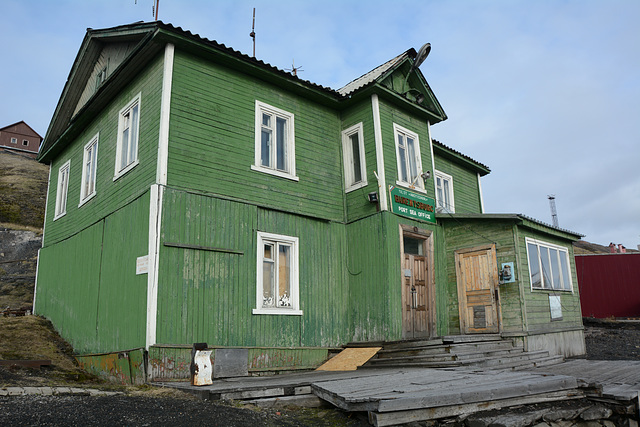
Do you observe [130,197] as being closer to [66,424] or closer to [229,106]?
[229,106]

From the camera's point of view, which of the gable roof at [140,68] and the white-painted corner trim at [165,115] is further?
the gable roof at [140,68]

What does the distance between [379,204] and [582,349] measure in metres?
7.49

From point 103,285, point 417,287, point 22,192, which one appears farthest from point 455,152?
Answer: point 22,192

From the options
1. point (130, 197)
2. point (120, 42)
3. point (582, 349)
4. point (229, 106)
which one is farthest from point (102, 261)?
point (582, 349)

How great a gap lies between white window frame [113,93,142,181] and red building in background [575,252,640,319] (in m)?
28.6

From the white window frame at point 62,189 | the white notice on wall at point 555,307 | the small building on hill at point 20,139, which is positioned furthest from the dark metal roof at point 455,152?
the small building on hill at point 20,139

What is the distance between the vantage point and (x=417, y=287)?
40.2ft

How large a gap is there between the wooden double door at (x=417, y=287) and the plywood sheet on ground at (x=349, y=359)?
102 cm

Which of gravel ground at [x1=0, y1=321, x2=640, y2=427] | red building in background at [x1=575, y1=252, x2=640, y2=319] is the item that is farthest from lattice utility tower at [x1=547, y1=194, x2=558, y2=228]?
gravel ground at [x1=0, y1=321, x2=640, y2=427]

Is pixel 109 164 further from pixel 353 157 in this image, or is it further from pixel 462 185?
→ pixel 462 185

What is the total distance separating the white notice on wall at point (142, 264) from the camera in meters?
9.09

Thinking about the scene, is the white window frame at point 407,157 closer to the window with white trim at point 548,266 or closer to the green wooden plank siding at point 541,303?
the green wooden plank siding at point 541,303

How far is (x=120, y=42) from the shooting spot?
485 inches

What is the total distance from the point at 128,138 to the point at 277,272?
455cm
